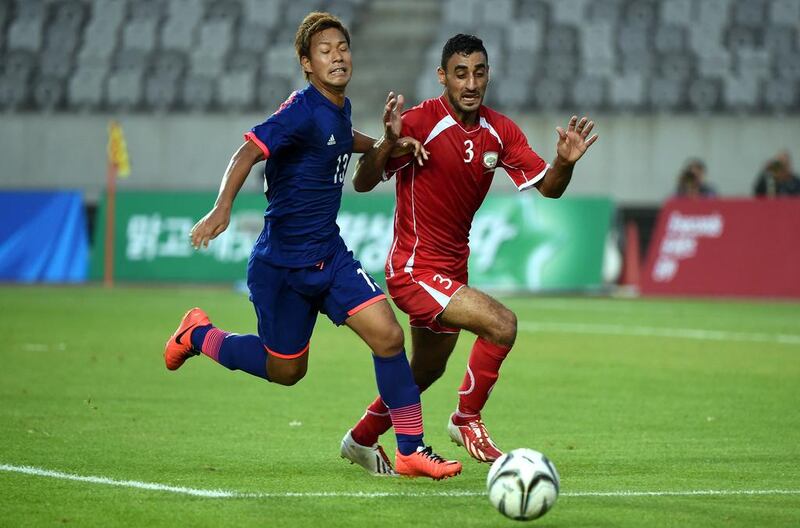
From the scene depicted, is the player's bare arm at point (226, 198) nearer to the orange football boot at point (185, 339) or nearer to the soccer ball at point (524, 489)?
the orange football boot at point (185, 339)

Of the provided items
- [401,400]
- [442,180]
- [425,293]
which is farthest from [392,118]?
[401,400]

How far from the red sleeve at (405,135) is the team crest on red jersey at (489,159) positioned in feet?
1.18

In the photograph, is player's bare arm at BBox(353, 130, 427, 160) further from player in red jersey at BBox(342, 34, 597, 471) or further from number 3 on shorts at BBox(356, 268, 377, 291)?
number 3 on shorts at BBox(356, 268, 377, 291)

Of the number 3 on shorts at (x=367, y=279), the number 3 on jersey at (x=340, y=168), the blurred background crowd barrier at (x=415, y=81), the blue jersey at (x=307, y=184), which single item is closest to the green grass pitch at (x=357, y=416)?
the number 3 on shorts at (x=367, y=279)

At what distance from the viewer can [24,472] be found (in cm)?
680

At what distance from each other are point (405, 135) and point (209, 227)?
5.19 ft

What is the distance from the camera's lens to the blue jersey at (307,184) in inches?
270

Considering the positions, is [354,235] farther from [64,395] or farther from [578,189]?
[64,395]

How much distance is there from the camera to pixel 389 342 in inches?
268

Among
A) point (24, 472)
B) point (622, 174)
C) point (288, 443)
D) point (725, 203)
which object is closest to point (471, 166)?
point (288, 443)

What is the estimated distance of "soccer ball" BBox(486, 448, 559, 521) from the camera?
5605mm

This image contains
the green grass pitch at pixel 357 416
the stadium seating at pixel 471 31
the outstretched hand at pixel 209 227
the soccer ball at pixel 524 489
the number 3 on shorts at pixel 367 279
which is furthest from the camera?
the stadium seating at pixel 471 31

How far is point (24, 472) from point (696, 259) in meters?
15.6

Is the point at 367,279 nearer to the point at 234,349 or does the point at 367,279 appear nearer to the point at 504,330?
the point at 504,330
